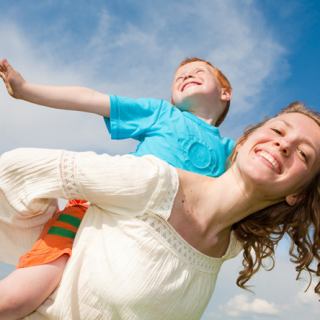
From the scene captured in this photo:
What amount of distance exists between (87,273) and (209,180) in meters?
1.01

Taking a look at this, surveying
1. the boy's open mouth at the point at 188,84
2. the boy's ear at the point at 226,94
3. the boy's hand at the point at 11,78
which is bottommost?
the boy's hand at the point at 11,78

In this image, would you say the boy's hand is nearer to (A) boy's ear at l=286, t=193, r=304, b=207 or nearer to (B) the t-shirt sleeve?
(B) the t-shirt sleeve

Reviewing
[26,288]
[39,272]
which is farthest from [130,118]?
[26,288]

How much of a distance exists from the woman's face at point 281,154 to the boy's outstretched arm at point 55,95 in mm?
1200

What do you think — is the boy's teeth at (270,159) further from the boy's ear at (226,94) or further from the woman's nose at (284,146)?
the boy's ear at (226,94)

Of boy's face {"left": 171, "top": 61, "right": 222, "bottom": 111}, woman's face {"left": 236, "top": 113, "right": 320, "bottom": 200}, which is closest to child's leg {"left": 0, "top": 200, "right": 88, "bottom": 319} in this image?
woman's face {"left": 236, "top": 113, "right": 320, "bottom": 200}

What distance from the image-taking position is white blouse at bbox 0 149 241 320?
6.46 ft

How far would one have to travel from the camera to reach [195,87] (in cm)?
326

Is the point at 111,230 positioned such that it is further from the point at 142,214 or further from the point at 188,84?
the point at 188,84

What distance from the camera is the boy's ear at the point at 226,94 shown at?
3524mm

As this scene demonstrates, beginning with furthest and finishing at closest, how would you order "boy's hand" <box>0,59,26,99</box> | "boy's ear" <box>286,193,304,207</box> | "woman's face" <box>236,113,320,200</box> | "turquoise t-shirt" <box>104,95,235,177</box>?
"boy's ear" <box>286,193,304,207</box>, "turquoise t-shirt" <box>104,95,235,177</box>, "boy's hand" <box>0,59,26,99</box>, "woman's face" <box>236,113,320,200</box>

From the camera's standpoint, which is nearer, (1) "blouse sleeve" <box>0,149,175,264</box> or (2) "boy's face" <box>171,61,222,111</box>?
(1) "blouse sleeve" <box>0,149,175,264</box>

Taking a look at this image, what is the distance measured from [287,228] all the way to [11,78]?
8.45 feet

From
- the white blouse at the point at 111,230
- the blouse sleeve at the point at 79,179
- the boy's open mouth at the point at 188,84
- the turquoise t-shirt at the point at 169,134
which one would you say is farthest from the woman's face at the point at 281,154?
the boy's open mouth at the point at 188,84
